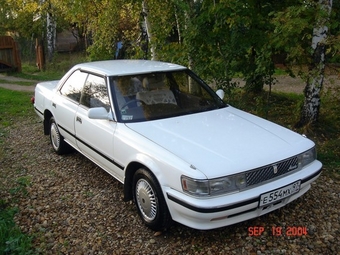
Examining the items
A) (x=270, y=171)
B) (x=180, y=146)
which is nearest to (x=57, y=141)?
(x=180, y=146)

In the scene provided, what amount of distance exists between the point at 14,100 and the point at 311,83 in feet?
26.5

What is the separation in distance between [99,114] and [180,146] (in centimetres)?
107

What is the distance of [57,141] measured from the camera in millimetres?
5688

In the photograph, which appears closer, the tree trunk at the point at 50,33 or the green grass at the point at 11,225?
the green grass at the point at 11,225

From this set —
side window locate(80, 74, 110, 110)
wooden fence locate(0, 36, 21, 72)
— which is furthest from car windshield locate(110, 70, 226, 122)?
wooden fence locate(0, 36, 21, 72)

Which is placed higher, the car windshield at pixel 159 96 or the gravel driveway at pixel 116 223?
the car windshield at pixel 159 96

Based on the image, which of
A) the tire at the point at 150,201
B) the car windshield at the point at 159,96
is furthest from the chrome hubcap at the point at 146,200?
the car windshield at the point at 159,96

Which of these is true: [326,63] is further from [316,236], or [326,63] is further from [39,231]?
[39,231]

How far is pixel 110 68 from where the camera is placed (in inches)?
183

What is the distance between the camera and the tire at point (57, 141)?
558 centimetres

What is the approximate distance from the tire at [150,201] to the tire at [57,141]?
2.29 metres

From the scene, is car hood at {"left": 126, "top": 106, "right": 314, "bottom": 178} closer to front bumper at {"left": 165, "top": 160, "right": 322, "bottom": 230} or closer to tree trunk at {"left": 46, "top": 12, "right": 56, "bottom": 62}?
front bumper at {"left": 165, "top": 160, "right": 322, "bottom": 230}

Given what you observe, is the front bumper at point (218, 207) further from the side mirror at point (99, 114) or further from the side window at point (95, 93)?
the side window at point (95, 93)

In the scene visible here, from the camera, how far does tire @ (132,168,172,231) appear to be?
3.32 m
